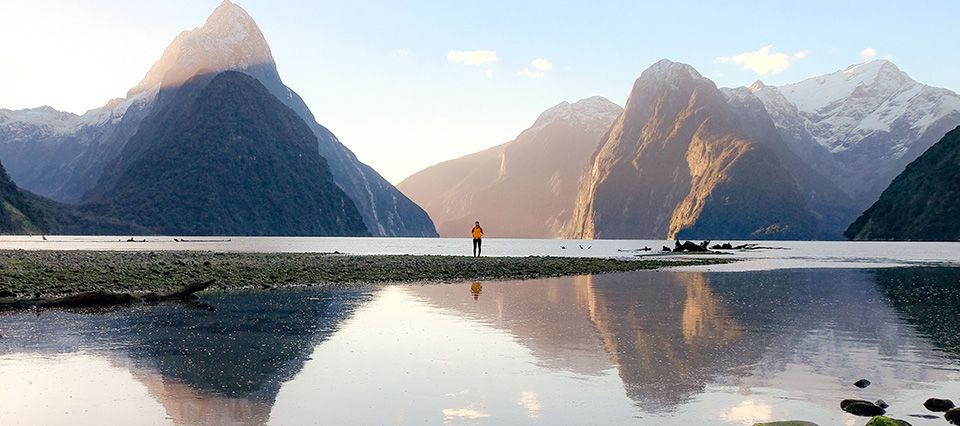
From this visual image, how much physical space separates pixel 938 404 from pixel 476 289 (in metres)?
27.8

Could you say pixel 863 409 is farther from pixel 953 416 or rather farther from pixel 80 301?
pixel 80 301

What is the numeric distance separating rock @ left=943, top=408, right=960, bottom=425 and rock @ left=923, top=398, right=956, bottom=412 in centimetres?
60

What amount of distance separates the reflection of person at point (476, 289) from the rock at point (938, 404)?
22342mm

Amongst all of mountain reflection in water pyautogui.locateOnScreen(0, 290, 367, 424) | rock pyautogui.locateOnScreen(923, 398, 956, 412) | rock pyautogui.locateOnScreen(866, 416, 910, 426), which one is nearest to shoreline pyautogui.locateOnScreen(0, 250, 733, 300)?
mountain reflection in water pyautogui.locateOnScreen(0, 290, 367, 424)

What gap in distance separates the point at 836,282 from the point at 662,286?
1287cm

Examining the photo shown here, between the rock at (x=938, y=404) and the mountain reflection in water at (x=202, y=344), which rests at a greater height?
the mountain reflection in water at (x=202, y=344)

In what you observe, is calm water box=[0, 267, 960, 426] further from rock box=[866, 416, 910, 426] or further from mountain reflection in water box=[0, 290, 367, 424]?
rock box=[866, 416, 910, 426]

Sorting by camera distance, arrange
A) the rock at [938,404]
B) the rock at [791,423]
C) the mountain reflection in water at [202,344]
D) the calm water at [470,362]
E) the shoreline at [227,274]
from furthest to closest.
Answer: the shoreline at [227,274] < the mountain reflection in water at [202,344] < the rock at [938,404] < the calm water at [470,362] < the rock at [791,423]

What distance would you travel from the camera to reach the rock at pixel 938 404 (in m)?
12.8

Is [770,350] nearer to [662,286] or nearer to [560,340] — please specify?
[560,340]

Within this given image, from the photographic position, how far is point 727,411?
12.5m

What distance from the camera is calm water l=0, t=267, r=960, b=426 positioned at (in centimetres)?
1237

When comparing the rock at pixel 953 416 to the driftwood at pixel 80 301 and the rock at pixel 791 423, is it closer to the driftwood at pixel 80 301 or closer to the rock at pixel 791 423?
the rock at pixel 791 423

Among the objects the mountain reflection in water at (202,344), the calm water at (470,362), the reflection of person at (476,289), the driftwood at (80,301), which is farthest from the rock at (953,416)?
the driftwood at (80,301)
